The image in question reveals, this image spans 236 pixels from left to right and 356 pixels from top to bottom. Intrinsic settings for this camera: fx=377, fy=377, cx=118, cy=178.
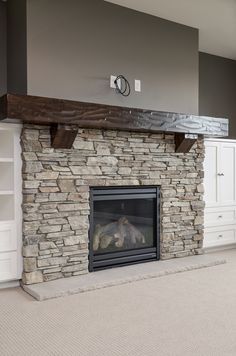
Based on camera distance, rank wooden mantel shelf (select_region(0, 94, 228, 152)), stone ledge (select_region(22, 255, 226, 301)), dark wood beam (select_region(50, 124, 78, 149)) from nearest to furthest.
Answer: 1. wooden mantel shelf (select_region(0, 94, 228, 152))
2. stone ledge (select_region(22, 255, 226, 301))
3. dark wood beam (select_region(50, 124, 78, 149))

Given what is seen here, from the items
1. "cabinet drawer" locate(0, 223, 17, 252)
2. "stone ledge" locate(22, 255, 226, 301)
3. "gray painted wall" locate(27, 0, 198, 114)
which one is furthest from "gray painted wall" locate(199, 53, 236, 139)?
"cabinet drawer" locate(0, 223, 17, 252)

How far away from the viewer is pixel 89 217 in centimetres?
377

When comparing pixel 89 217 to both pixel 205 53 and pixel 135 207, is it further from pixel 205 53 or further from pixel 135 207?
pixel 205 53

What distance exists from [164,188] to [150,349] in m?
2.27

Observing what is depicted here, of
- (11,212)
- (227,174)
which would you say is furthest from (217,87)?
(11,212)

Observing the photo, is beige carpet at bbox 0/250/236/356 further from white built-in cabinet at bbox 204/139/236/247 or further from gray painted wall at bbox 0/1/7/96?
gray painted wall at bbox 0/1/7/96

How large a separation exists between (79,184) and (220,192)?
2112 millimetres

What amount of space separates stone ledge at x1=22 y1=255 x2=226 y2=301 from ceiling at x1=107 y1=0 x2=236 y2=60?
2.70m

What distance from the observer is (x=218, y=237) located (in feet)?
16.2

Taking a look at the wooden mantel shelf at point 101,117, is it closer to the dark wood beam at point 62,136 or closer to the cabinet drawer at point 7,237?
the dark wood beam at point 62,136

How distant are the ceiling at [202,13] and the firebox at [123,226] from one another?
1891 millimetres

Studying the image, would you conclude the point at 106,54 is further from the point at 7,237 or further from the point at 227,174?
the point at 227,174

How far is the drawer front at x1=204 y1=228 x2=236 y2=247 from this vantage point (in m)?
4.81

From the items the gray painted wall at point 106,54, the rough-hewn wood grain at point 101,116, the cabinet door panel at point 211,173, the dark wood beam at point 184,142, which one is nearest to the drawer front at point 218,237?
the cabinet door panel at point 211,173
